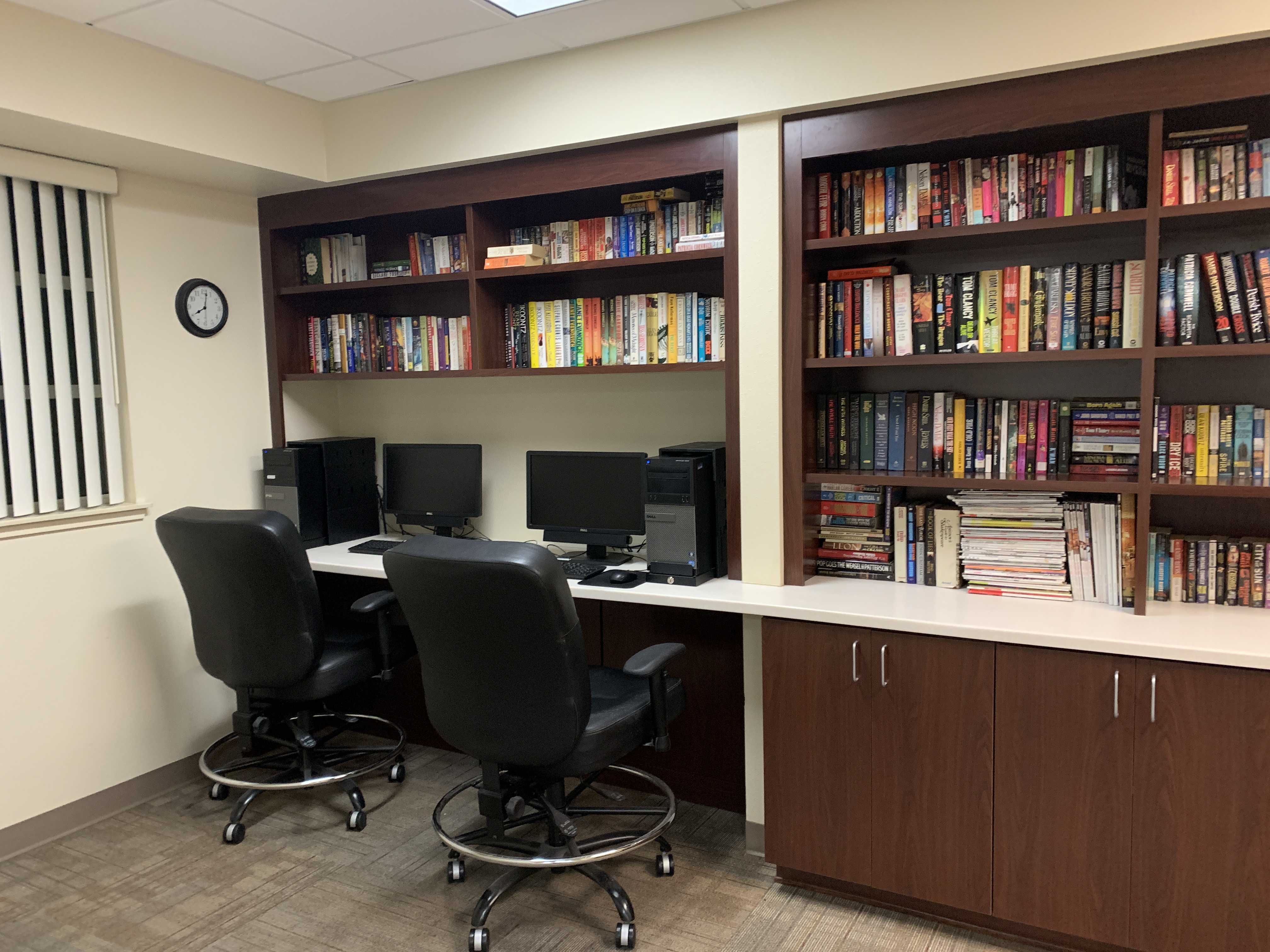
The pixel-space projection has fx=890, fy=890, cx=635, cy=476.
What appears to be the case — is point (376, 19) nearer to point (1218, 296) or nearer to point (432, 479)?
point (432, 479)

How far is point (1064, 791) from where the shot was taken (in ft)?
7.20

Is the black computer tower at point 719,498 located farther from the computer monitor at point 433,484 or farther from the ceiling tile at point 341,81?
the ceiling tile at point 341,81

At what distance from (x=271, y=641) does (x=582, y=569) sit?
1.03 metres

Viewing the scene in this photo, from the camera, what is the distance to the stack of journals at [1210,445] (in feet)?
7.79

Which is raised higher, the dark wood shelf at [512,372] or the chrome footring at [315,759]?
the dark wood shelf at [512,372]

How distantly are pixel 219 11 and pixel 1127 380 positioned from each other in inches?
112

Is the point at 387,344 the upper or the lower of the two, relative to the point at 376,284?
lower

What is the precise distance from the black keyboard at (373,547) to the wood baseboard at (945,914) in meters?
1.86

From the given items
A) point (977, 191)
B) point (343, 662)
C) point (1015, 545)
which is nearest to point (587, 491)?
point (343, 662)

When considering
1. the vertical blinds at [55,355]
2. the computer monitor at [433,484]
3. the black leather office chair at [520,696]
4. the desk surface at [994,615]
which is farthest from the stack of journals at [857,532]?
the vertical blinds at [55,355]

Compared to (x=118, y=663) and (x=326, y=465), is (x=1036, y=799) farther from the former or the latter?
(x=118, y=663)

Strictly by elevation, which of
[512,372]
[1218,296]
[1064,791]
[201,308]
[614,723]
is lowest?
[1064,791]

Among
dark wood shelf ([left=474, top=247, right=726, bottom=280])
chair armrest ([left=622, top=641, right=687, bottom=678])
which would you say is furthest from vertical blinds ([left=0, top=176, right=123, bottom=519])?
chair armrest ([left=622, top=641, right=687, bottom=678])

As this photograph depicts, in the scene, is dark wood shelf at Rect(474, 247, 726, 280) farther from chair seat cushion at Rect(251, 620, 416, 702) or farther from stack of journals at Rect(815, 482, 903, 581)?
chair seat cushion at Rect(251, 620, 416, 702)
